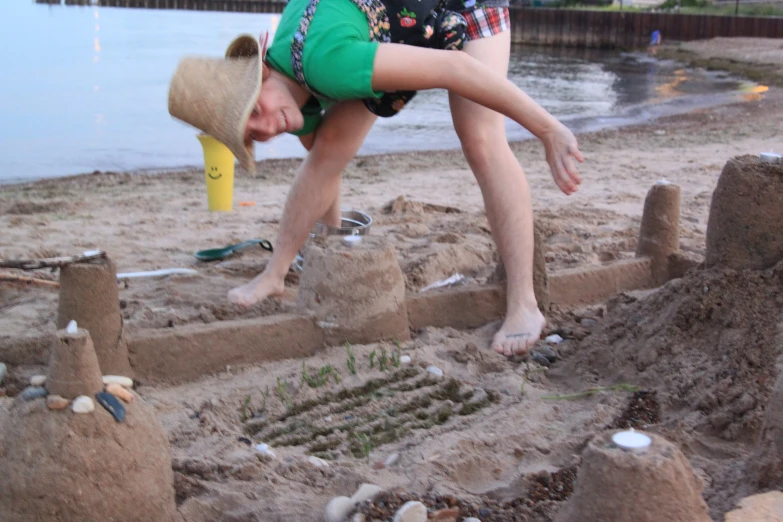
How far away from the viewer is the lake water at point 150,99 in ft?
30.8

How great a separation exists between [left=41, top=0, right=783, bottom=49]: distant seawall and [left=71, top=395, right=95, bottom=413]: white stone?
85.4 ft

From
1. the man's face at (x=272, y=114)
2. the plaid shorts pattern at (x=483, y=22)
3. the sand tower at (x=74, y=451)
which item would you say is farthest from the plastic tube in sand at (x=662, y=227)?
the sand tower at (x=74, y=451)

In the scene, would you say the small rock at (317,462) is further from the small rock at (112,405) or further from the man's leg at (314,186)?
the man's leg at (314,186)

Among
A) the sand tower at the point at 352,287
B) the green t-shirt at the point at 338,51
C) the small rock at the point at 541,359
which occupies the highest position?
the green t-shirt at the point at 338,51

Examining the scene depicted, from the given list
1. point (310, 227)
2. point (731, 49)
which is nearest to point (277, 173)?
point (310, 227)

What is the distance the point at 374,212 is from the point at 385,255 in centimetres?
249

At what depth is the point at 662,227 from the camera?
3867 millimetres

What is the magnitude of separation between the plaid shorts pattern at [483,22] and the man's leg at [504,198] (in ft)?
0.11

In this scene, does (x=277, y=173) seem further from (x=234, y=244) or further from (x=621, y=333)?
(x=621, y=333)

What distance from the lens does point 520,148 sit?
8.88 metres

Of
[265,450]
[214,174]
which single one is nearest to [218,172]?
[214,174]

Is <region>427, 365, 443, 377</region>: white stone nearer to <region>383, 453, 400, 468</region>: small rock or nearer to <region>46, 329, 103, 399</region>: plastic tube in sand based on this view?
<region>383, 453, 400, 468</region>: small rock

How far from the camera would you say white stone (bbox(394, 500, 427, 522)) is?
1.86 m

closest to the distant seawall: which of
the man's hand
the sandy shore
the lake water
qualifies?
the lake water
